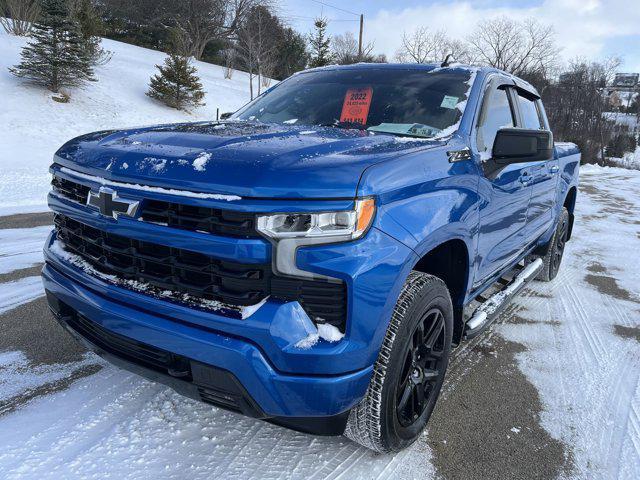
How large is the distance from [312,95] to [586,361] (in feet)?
8.59

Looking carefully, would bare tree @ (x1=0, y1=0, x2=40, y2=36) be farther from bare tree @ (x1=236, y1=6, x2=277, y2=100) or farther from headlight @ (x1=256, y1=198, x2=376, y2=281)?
headlight @ (x1=256, y1=198, x2=376, y2=281)

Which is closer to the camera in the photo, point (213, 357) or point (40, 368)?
point (213, 357)

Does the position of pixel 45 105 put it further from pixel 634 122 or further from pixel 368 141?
pixel 634 122

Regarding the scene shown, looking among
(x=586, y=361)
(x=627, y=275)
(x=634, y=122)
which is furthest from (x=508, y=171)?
(x=634, y=122)

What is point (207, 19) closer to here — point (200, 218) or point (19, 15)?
point (19, 15)

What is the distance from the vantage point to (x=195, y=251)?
68.7 inches

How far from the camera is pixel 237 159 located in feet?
5.90

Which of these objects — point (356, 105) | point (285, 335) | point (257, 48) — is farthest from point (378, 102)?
point (257, 48)

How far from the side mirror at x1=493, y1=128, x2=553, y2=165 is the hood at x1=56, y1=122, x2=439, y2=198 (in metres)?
0.54

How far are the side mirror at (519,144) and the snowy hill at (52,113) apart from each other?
21.6 ft

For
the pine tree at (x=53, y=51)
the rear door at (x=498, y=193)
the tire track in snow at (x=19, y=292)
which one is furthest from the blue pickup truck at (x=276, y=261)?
the pine tree at (x=53, y=51)

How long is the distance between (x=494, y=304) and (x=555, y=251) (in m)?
2.43

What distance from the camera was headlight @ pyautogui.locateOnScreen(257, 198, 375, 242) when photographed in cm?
168

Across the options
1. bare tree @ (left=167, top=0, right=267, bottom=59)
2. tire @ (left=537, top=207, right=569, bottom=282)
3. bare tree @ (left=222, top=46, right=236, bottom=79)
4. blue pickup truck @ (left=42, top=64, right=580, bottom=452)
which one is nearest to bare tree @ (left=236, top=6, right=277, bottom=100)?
bare tree @ (left=222, top=46, right=236, bottom=79)
